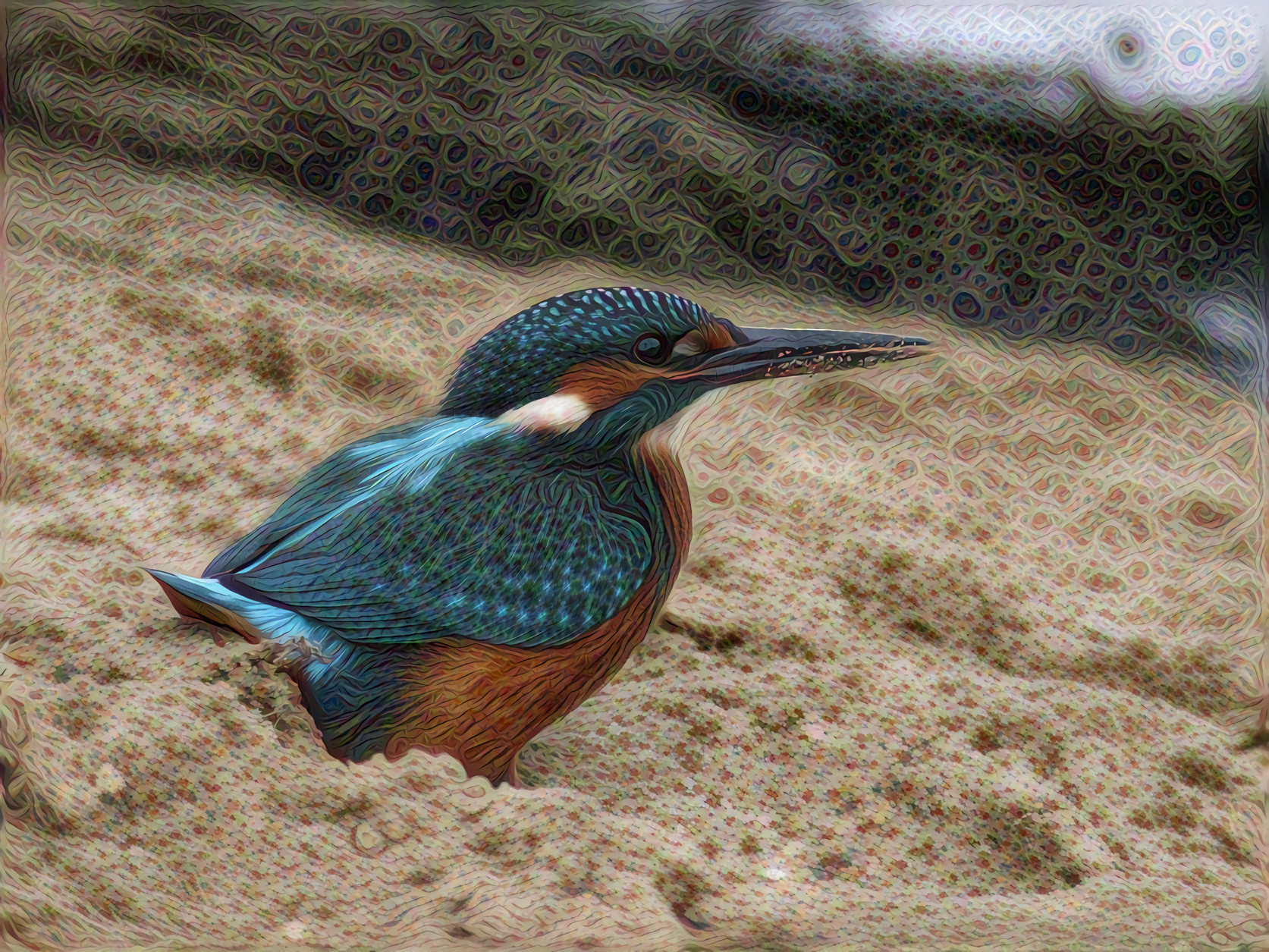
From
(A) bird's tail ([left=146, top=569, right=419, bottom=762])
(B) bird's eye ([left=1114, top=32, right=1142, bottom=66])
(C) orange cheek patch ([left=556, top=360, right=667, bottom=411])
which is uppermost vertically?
(B) bird's eye ([left=1114, top=32, right=1142, bottom=66])

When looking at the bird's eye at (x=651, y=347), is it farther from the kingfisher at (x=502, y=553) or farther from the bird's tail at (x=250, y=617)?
the bird's tail at (x=250, y=617)

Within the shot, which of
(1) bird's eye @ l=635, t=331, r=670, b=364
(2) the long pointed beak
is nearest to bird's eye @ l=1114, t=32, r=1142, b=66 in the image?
(2) the long pointed beak

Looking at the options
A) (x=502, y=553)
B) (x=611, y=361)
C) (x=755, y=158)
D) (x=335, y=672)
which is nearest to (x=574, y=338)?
(x=611, y=361)

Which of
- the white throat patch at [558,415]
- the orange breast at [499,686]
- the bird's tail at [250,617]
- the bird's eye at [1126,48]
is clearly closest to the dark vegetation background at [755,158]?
the bird's eye at [1126,48]

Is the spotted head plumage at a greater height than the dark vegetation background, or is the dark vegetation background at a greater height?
the dark vegetation background

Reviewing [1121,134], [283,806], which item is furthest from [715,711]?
[1121,134]

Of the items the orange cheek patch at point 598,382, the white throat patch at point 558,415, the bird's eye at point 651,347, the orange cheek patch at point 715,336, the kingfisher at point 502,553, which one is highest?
the orange cheek patch at point 715,336

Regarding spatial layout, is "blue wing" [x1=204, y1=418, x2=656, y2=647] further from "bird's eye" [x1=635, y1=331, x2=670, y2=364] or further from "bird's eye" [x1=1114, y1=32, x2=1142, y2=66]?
"bird's eye" [x1=1114, y1=32, x2=1142, y2=66]

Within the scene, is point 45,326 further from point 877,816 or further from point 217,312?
point 877,816
